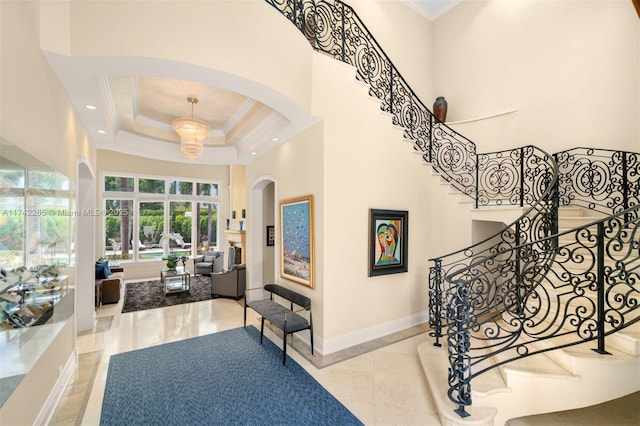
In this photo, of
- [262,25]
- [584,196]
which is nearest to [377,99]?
[262,25]

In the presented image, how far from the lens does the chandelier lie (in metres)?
5.68

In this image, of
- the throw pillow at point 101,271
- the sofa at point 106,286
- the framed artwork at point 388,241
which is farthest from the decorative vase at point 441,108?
the throw pillow at point 101,271

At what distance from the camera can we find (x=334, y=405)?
9.46ft

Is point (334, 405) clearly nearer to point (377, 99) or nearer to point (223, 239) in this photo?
point (377, 99)

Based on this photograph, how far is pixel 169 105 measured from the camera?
625cm

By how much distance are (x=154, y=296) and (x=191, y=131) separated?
13.5 ft

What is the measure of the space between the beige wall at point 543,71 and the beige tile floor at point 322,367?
4.43 meters

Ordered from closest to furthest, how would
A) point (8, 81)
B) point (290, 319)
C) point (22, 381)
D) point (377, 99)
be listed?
1. point (8, 81)
2. point (22, 381)
3. point (290, 319)
4. point (377, 99)

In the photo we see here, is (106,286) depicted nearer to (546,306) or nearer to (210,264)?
(210,264)

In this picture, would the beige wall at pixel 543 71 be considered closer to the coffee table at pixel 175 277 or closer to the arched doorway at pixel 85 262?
the coffee table at pixel 175 277

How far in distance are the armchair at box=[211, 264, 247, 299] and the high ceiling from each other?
271cm

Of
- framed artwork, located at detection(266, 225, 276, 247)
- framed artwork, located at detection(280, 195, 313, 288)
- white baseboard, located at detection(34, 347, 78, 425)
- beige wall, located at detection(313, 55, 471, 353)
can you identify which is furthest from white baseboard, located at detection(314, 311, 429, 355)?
framed artwork, located at detection(266, 225, 276, 247)

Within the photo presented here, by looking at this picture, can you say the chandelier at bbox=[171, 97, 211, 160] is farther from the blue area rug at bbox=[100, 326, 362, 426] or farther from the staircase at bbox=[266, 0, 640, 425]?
the blue area rug at bbox=[100, 326, 362, 426]

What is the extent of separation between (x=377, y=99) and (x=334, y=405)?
4.22 m
